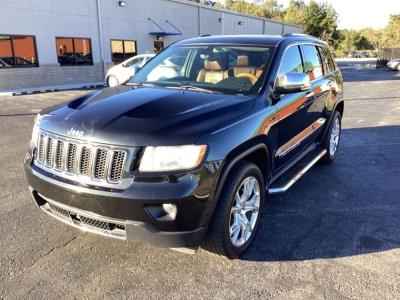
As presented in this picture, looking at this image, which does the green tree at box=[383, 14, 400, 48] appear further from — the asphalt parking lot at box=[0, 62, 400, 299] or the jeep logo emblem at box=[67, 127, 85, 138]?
the jeep logo emblem at box=[67, 127, 85, 138]

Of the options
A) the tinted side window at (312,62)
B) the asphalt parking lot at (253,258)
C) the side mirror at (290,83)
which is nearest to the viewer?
the asphalt parking lot at (253,258)

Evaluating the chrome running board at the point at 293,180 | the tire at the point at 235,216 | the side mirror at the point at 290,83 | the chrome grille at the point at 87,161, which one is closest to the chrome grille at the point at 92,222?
the chrome grille at the point at 87,161

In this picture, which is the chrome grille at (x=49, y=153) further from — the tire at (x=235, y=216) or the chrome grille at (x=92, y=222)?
the tire at (x=235, y=216)

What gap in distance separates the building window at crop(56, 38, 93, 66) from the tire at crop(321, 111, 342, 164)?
15825mm

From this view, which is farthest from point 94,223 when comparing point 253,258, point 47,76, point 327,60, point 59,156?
point 47,76

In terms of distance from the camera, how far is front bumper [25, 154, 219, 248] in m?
2.66

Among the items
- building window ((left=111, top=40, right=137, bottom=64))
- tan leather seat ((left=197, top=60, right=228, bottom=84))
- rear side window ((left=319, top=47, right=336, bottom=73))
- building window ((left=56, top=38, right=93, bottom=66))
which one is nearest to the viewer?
tan leather seat ((left=197, top=60, right=228, bottom=84))

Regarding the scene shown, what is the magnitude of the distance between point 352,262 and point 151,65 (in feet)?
10.0

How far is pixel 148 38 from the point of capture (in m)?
24.0

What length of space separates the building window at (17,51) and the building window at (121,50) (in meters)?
5.12

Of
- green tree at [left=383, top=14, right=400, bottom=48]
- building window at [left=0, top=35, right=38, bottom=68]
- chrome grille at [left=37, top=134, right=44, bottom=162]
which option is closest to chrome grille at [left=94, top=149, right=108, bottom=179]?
chrome grille at [left=37, top=134, right=44, bottom=162]

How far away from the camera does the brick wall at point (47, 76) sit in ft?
54.1

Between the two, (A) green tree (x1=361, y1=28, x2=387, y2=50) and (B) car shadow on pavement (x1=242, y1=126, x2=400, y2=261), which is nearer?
(B) car shadow on pavement (x1=242, y1=126, x2=400, y2=261)

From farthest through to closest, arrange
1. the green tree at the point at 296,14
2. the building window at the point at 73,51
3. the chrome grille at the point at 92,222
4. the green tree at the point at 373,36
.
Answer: the green tree at the point at 373,36 < the green tree at the point at 296,14 < the building window at the point at 73,51 < the chrome grille at the point at 92,222
